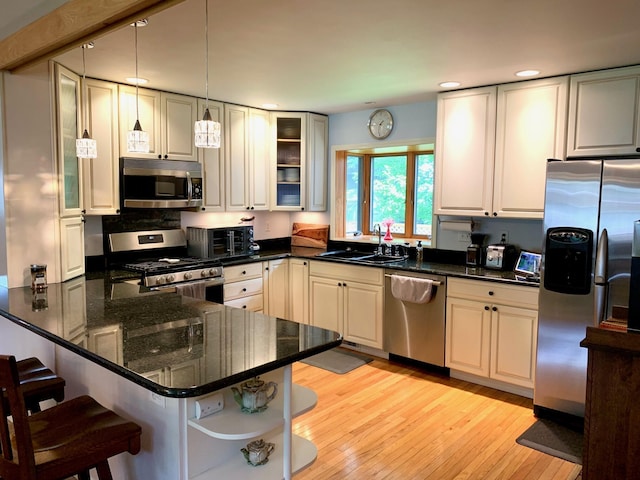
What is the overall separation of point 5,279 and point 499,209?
351 centimetres

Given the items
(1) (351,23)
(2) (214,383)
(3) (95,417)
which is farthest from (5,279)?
(1) (351,23)

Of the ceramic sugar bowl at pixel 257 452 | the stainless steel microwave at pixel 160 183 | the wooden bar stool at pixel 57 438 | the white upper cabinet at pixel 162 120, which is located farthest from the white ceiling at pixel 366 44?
the ceramic sugar bowl at pixel 257 452

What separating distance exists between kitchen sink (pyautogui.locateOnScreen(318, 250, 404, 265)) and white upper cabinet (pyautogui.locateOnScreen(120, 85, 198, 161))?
63.6 inches

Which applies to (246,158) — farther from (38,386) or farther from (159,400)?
(159,400)

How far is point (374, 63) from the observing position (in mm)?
3207

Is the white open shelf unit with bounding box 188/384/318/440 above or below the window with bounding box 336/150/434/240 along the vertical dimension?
below

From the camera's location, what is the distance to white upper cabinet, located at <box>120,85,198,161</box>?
3.85 m

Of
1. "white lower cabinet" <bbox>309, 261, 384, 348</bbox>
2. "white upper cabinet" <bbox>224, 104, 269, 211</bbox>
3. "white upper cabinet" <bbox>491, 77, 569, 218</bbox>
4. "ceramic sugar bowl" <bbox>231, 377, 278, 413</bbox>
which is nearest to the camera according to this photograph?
"ceramic sugar bowl" <bbox>231, 377, 278, 413</bbox>

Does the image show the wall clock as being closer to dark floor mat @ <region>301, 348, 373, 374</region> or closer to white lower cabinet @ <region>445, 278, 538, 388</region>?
white lower cabinet @ <region>445, 278, 538, 388</region>

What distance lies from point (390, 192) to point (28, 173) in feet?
11.0

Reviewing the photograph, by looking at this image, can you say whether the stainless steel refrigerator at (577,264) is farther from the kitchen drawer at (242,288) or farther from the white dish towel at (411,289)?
the kitchen drawer at (242,288)

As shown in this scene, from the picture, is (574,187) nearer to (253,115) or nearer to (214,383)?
(214,383)

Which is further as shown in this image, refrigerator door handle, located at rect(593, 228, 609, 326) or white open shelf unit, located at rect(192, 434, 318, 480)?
refrigerator door handle, located at rect(593, 228, 609, 326)

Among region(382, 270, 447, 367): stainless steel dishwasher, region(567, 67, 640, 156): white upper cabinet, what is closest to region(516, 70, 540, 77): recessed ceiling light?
region(567, 67, 640, 156): white upper cabinet
